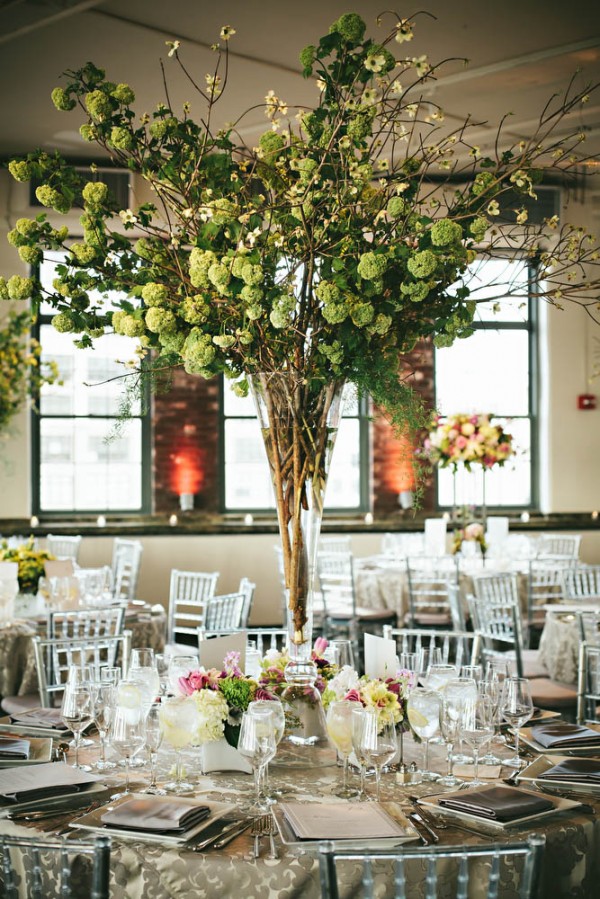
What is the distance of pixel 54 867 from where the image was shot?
211 centimetres

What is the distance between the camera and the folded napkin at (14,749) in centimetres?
261

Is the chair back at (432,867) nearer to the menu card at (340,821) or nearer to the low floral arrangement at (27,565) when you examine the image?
the menu card at (340,821)

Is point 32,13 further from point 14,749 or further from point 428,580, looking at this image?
point 14,749

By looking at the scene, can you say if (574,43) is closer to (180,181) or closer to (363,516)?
(363,516)

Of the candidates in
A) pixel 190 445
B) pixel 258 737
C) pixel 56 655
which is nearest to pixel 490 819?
pixel 258 737

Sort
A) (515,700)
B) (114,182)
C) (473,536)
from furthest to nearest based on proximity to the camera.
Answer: (114,182)
(473,536)
(515,700)

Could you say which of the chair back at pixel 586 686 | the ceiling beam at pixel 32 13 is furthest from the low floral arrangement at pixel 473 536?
the ceiling beam at pixel 32 13

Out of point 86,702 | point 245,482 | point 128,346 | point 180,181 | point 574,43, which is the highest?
point 574,43

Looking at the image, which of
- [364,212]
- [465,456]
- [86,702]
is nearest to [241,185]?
[364,212]

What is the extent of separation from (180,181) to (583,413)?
8139 mm

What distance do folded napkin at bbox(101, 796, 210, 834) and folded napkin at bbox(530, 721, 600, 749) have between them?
1.09 m

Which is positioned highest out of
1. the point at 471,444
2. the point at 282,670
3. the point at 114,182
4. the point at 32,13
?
the point at 32,13

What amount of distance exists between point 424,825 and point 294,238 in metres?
1.46

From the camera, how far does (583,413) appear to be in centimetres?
1002
